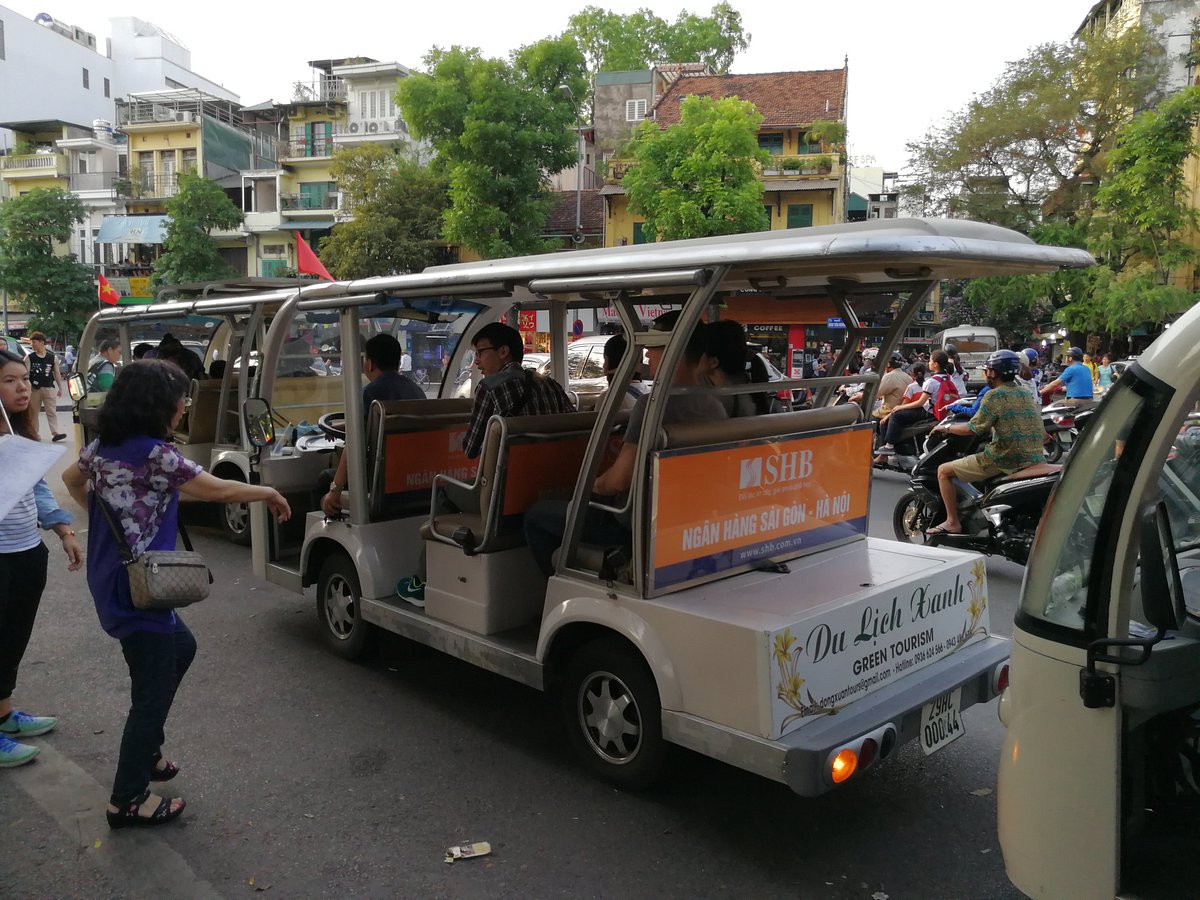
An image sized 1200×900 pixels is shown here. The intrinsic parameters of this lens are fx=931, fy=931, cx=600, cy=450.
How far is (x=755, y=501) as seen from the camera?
378 cm

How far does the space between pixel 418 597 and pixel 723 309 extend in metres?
2.13

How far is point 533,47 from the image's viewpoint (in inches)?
1355

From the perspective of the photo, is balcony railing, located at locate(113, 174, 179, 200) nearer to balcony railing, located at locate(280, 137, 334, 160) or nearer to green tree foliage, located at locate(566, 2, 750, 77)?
balcony railing, located at locate(280, 137, 334, 160)

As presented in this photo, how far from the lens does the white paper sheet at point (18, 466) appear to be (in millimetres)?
3252

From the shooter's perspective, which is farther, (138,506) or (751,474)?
(751,474)

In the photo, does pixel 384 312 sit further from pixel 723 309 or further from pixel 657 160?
pixel 657 160

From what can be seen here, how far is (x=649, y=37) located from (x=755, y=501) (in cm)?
4906

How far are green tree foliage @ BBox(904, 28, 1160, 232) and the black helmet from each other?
24979mm

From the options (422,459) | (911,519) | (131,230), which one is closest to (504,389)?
(422,459)

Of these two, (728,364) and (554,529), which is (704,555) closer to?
(554,529)

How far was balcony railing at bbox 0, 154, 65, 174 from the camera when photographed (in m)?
50.0

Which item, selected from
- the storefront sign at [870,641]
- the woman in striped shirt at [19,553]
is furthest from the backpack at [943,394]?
the woman in striped shirt at [19,553]

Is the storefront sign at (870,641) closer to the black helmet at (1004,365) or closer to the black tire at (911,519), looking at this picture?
the black helmet at (1004,365)

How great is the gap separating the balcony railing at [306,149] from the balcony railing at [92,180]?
33.2 ft
